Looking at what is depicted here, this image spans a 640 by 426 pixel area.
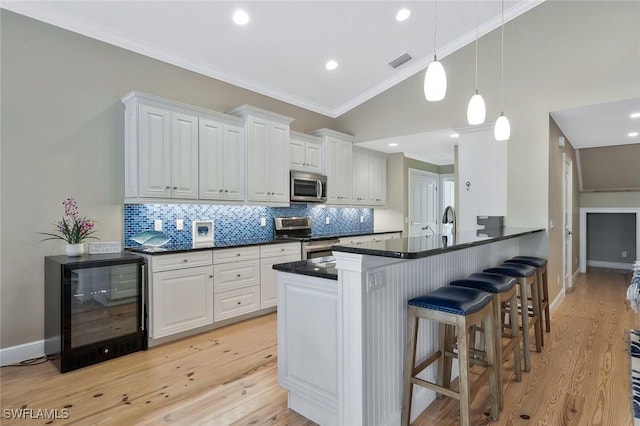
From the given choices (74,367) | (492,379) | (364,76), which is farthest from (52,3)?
(492,379)

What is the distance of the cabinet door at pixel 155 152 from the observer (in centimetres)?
340

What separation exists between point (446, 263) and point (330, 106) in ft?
13.1

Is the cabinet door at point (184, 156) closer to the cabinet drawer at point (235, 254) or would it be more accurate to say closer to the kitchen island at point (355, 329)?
the cabinet drawer at point (235, 254)

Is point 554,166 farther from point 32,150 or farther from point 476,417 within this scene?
point 32,150

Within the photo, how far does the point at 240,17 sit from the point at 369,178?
11.6 ft

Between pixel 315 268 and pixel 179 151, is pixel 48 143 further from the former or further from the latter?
pixel 315 268

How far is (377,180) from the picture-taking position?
6.52 meters

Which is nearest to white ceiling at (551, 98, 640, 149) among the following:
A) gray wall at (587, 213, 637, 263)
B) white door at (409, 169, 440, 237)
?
gray wall at (587, 213, 637, 263)

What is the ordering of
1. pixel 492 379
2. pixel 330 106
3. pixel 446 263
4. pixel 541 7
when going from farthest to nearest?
pixel 330 106, pixel 541 7, pixel 446 263, pixel 492 379

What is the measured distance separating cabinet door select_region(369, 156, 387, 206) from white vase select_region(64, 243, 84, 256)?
4.45m

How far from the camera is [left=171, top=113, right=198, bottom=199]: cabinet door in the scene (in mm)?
3621

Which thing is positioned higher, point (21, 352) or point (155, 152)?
point (155, 152)

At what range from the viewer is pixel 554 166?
4.46m

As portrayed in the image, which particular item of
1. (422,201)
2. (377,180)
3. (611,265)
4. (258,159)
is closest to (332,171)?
(377,180)
